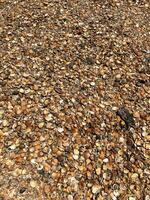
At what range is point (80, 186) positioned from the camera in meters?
8.38

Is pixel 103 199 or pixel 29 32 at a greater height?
pixel 29 32

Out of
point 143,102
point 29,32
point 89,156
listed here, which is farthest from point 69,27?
point 89,156

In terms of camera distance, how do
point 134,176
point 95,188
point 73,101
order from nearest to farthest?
point 95,188
point 134,176
point 73,101

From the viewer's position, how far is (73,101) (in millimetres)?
9969

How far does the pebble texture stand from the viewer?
27.8 ft

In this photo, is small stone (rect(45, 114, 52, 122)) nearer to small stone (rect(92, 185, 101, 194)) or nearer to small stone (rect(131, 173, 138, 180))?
small stone (rect(92, 185, 101, 194))

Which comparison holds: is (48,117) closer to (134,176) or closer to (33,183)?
(33,183)

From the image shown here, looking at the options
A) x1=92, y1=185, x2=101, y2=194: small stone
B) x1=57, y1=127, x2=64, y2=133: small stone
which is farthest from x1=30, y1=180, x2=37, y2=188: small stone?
x1=57, y1=127, x2=64, y2=133: small stone

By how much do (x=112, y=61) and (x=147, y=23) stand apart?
2.92 meters

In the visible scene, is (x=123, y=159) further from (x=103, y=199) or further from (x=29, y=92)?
(x=29, y=92)

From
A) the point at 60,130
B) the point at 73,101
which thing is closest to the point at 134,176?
the point at 60,130

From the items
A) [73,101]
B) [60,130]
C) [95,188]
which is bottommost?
[95,188]

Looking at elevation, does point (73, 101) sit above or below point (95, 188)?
above

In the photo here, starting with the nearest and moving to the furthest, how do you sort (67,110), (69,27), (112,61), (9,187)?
(9,187) < (67,110) < (112,61) < (69,27)
